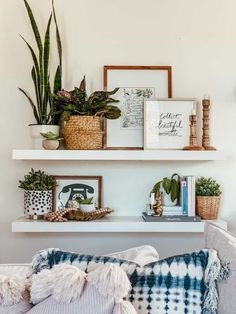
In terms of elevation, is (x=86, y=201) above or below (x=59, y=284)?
above

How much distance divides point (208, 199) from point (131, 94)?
758 mm

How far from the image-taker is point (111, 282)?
3.74 ft

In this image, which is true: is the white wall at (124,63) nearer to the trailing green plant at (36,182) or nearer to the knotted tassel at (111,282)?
the trailing green plant at (36,182)

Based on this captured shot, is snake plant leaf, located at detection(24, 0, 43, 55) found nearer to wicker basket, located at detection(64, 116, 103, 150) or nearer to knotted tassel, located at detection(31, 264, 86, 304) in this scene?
wicker basket, located at detection(64, 116, 103, 150)

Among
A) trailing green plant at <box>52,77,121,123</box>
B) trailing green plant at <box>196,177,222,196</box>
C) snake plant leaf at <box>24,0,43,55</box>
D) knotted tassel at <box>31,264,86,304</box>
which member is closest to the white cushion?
knotted tassel at <box>31,264,86,304</box>

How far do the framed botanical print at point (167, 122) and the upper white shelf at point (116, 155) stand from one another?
0.41 ft

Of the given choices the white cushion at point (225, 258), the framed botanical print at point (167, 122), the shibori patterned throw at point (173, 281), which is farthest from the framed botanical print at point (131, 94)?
the shibori patterned throw at point (173, 281)

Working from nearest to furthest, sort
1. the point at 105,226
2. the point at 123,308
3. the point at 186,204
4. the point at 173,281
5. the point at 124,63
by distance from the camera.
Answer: the point at 123,308, the point at 173,281, the point at 105,226, the point at 186,204, the point at 124,63

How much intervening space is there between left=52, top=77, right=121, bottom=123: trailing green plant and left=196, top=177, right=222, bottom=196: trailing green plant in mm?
→ 640

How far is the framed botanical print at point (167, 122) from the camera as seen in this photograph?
7.59ft

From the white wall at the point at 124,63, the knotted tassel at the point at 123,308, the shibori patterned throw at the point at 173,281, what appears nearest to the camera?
the knotted tassel at the point at 123,308

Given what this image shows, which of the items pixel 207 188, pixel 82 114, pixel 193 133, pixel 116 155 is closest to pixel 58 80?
pixel 82 114

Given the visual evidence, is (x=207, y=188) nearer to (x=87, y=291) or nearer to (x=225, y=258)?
(x=225, y=258)

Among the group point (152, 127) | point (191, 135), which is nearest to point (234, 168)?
point (191, 135)
